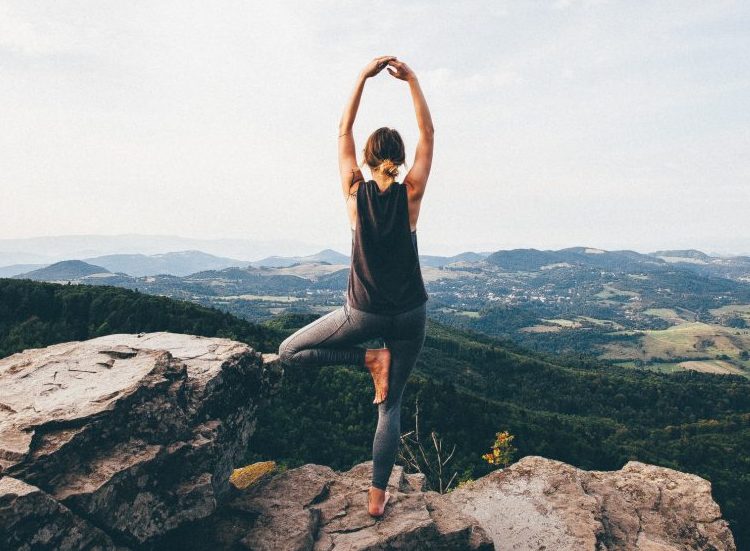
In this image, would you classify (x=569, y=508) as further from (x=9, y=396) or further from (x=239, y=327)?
(x=239, y=327)

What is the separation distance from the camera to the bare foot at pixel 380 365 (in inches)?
233

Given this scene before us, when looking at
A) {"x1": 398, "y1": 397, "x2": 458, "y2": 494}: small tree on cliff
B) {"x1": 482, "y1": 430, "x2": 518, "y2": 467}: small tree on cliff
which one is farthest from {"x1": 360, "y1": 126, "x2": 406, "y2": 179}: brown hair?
{"x1": 482, "y1": 430, "x2": 518, "y2": 467}: small tree on cliff

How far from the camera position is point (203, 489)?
6871 millimetres

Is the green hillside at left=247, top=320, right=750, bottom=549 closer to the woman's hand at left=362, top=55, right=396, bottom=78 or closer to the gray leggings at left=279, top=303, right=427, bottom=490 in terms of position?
the gray leggings at left=279, top=303, right=427, bottom=490

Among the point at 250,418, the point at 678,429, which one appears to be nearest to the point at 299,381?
the point at 250,418

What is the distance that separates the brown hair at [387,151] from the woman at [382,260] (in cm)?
1

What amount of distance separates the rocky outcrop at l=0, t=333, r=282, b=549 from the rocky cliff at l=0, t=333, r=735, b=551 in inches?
0.7

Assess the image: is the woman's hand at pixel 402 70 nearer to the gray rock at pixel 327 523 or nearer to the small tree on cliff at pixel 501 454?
the gray rock at pixel 327 523

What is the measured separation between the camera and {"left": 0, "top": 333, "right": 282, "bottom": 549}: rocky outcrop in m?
5.38

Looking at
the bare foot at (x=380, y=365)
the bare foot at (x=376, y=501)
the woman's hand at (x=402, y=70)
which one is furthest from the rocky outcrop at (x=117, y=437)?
the woman's hand at (x=402, y=70)

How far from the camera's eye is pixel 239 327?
70.9m

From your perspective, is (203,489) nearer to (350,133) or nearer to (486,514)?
(350,133)

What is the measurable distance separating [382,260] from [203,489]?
4678 millimetres

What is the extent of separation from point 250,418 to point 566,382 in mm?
125084
